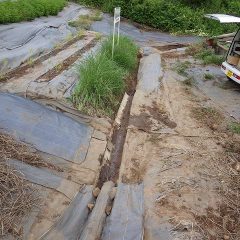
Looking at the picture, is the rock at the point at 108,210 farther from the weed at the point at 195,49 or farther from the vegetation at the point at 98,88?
the weed at the point at 195,49

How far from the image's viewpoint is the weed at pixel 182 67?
9988 mm

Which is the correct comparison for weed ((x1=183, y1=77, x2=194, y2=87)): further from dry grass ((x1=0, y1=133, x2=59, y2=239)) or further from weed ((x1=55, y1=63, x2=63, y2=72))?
dry grass ((x1=0, y1=133, x2=59, y2=239))

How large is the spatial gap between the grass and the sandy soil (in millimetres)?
7592

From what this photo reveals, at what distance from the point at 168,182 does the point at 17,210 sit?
6.81 feet

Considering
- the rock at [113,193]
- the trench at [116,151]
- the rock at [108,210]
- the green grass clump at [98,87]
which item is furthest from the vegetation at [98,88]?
the rock at [108,210]

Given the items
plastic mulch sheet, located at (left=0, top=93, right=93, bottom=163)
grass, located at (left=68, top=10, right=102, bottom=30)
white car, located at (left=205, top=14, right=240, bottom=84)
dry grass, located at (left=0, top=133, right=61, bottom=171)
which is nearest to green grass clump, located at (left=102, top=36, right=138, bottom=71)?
white car, located at (left=205, top=14, right=240, bottom=84)

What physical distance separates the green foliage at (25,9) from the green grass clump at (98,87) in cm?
591

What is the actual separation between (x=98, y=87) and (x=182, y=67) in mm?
4347

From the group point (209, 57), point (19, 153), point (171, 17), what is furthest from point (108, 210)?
point (171, 17)

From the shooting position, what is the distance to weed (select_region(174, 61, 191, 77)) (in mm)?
9988

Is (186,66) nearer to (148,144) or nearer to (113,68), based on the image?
(113,68)

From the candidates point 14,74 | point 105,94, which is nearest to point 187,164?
point 105,94

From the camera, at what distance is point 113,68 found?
7734mm

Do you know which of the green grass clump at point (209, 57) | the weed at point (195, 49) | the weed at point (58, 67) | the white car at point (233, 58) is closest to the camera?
the weed at point (58, 67)
